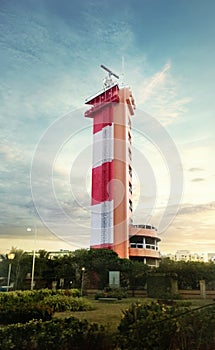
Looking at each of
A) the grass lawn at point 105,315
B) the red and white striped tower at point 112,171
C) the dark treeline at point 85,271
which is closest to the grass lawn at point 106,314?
the grass lawn at point 105,315

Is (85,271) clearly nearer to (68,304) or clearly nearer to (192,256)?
(192,256)

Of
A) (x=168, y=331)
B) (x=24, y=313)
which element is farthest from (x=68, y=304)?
(x=168, y=331)

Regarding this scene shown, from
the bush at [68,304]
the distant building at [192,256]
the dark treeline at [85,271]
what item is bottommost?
the bush at [68,304]

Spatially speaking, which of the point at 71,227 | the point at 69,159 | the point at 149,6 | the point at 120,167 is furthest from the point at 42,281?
the point at 149,6

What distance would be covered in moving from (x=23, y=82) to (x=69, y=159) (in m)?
2.48

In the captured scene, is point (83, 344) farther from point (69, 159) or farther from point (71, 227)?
point (71, 227)

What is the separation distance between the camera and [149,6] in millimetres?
4062

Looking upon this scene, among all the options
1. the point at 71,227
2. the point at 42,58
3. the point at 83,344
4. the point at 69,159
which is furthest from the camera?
the point at 71,227

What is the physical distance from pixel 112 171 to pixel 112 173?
0.40 feet

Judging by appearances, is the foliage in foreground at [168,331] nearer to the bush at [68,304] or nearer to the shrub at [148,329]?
the shrub at [148,329]

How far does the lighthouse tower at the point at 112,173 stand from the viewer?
18.5 meters

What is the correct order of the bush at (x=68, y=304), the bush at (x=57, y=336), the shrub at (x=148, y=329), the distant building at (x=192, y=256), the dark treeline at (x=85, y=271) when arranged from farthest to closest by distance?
the distant building at (x=192, y=256) → the dark treeline at (x=85, y=271) → the bush at (x=68, y=304) → the bush at (x=57, y=336) → the shrub at (x=148, y=329)

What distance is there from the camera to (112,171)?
19219 millimetres

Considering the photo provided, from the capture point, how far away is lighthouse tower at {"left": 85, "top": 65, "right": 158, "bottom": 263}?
60.8 ft
